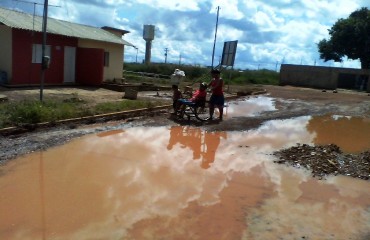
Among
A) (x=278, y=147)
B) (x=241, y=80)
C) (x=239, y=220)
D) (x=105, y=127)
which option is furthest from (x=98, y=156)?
(x=241, y=80)

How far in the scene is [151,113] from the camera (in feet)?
44.6

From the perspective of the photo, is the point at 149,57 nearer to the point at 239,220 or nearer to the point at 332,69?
the point at 332,69

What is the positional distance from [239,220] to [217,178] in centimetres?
183

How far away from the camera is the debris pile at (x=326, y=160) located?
7.76 meters

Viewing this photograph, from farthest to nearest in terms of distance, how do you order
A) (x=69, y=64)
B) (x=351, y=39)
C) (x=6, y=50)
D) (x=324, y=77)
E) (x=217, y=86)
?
(x=351, y=39) < (x=324, y=77) < (x=69, y=64) < (x=6, y=50) < (x=217, y=86)

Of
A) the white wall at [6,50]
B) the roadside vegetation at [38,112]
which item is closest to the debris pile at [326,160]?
the roadside vegetation at [38,112]

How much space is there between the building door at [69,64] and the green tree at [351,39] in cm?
3714

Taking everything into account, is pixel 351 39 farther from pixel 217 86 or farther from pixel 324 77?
pixel 217 86

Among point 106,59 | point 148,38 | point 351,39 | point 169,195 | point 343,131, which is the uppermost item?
point 351,39

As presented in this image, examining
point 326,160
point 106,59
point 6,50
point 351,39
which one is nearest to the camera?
point 326,160

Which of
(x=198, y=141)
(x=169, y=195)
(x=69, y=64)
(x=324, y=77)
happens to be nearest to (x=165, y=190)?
(x=169, y=195)

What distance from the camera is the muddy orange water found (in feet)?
16.1

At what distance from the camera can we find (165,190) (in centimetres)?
624

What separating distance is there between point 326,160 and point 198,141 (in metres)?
3.23
